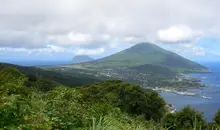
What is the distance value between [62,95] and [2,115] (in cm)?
244

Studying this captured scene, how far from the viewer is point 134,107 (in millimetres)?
29812

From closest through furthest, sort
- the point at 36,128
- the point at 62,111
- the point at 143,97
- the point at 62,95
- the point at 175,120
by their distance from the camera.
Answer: the point at 36,128
the point at 62,111
the point at 62,95
the point at 175,120
the point at 143,97

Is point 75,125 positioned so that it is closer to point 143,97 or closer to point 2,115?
point 2,115

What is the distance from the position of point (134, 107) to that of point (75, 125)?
25.8 m

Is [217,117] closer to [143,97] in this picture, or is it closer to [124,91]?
[143,97]

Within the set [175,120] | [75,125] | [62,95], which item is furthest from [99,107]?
[175,120]

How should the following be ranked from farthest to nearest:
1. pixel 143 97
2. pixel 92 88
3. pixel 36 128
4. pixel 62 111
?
pixel 92 88
pixel 143 97
pixel 62 111
pixel 36 128

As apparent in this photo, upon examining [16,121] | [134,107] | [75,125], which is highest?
[16,121]

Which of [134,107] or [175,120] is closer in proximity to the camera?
[175,120]

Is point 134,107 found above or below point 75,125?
below

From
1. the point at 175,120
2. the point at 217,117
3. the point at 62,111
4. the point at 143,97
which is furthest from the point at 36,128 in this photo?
the point at 143,97

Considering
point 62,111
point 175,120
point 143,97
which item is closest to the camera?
point 62,111

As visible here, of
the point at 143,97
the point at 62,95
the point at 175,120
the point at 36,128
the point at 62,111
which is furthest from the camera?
the point at 143,97

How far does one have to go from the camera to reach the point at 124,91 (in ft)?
100
